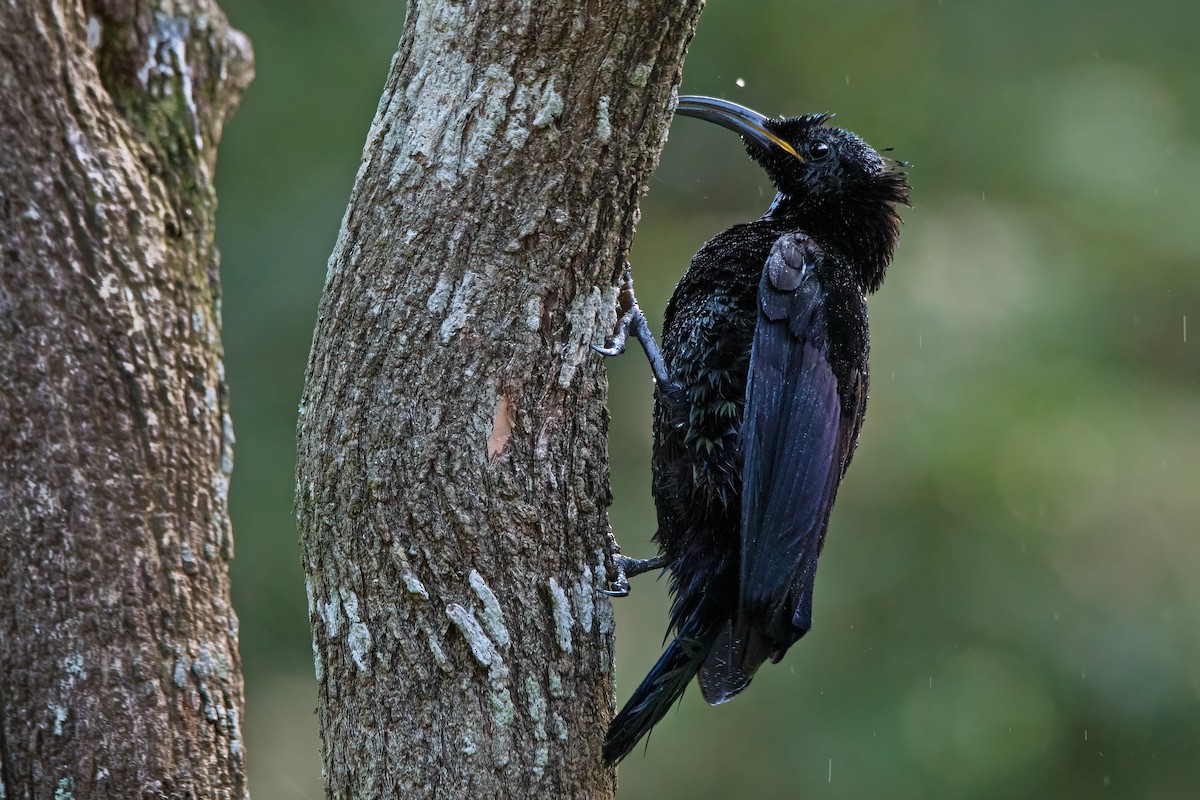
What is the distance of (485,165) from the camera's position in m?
2.40

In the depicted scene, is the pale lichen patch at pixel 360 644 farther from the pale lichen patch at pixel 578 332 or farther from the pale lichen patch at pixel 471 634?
the pale lichen patch at pixel 578 332

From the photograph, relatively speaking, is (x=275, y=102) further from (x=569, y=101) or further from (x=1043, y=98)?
(x=569, y=101)

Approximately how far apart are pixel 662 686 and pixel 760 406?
0.69 metres

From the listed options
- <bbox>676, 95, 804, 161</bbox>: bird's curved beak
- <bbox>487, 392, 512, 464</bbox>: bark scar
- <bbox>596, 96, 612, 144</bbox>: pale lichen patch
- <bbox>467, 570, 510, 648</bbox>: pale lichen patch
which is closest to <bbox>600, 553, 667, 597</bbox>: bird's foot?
<bbox>467, 570, 510, 648</bbox>: pale lichen patch

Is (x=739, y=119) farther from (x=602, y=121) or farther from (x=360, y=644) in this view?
(x=360, y=644)

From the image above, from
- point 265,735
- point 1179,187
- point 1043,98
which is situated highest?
point 1043,98

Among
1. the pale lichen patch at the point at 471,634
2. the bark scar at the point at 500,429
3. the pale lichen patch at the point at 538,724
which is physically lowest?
the pale lichen patch at the point at 538,724

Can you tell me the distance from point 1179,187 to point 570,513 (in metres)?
5.00

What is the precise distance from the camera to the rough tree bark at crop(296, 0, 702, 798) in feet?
7.74

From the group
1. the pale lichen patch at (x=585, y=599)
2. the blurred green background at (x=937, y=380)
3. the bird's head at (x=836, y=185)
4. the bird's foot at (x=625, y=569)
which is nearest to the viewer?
the pale lichen patch at (x=585, y=599)

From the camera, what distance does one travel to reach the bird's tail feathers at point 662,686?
250 cm

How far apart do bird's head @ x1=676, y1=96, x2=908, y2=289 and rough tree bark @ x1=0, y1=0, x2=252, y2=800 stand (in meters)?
1.48

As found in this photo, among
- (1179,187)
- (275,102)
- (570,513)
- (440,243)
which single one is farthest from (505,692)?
(275,102)

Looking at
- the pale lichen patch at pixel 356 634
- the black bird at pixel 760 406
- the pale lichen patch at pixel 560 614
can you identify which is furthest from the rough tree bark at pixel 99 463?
the black bird at pixel 760 406
